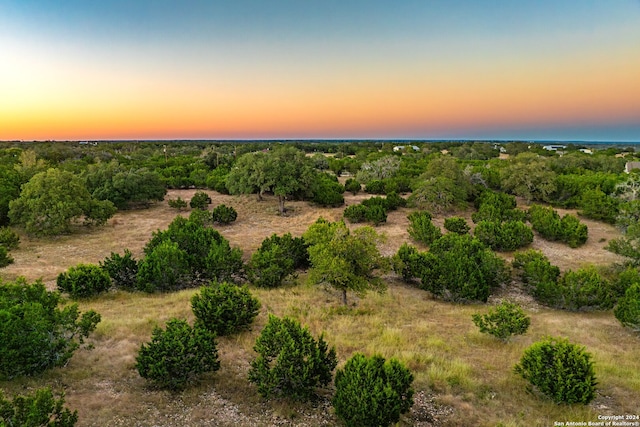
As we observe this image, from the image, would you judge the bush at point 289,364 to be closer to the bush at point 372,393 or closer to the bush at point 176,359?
the bush at point 372,393

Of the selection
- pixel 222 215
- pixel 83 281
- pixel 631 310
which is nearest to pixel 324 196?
pixel 222 215

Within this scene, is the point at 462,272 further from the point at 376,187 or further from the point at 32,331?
the point at 376,187

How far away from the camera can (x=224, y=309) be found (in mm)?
13070

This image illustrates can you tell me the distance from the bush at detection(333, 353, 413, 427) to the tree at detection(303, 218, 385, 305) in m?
7.02

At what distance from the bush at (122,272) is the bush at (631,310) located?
840 inches

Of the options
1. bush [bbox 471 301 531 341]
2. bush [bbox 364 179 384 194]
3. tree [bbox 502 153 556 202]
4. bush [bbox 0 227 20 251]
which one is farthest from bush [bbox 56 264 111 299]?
tree [bbox 502 153 556 202]

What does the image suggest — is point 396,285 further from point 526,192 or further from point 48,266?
point 526,192

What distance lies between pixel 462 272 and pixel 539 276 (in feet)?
14.9

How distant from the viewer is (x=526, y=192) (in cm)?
3944

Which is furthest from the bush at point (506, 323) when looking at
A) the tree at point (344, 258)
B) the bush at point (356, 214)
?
the bush at point (356, 214)

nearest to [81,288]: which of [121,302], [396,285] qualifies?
[121,302]

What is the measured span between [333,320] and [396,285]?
693cm

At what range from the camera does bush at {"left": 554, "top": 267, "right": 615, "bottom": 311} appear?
17.5 meters

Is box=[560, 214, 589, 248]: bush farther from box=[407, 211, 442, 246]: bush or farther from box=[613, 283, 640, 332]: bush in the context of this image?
box=[613, 283, 640, 332]: bush
